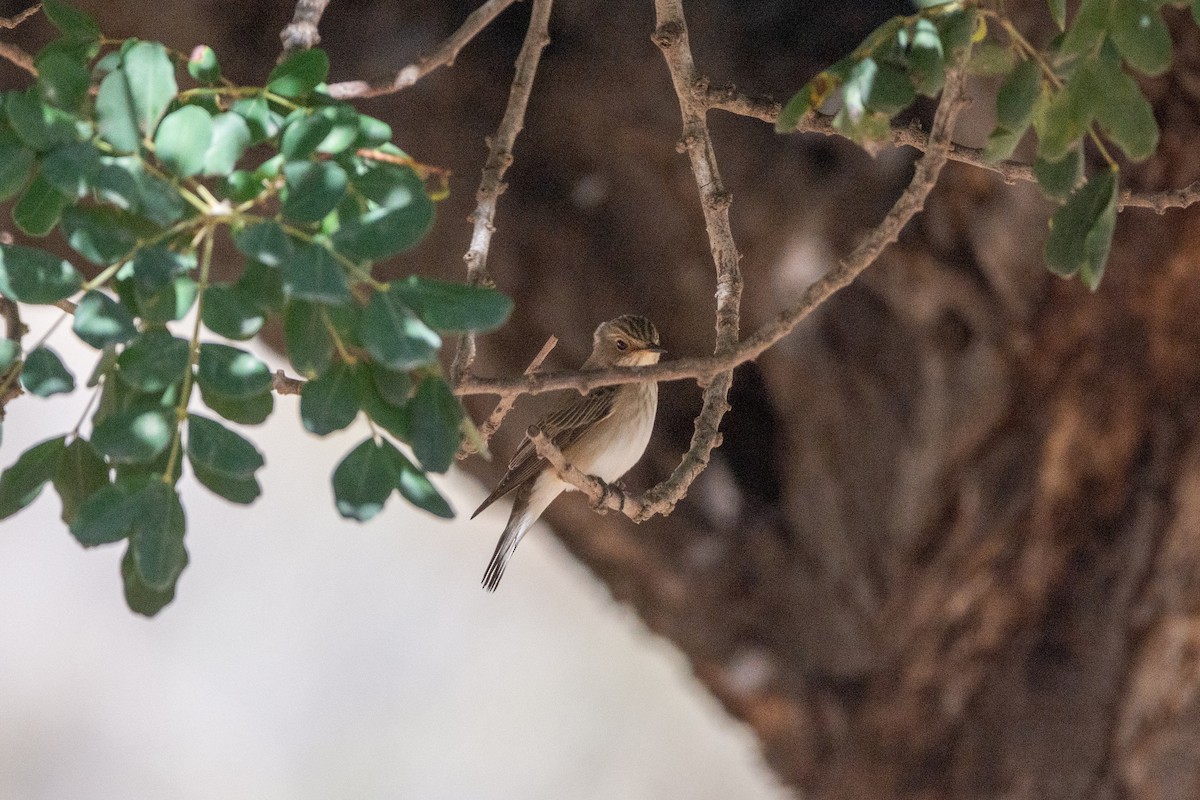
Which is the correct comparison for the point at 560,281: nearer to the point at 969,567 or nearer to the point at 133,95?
the point at 969,567

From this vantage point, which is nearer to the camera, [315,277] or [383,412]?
[315,277]

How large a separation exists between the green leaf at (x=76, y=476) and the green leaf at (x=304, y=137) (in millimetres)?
514

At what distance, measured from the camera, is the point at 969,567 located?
4.63 metres

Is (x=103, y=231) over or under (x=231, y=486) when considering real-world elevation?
over

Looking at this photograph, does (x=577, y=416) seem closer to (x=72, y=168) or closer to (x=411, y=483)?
(x=411, y=483)

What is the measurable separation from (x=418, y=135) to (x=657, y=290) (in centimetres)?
98

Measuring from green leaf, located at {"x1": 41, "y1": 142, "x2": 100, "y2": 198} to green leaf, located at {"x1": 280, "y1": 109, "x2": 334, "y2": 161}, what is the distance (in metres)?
0.21

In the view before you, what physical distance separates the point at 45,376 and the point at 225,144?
37cm

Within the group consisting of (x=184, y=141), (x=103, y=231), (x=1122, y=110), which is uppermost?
(x=1122, y=110)

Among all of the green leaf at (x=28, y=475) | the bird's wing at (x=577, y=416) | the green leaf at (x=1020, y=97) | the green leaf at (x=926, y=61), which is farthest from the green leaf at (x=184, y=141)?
the bird's wing at (x=577, y=416)

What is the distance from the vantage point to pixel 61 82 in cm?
164

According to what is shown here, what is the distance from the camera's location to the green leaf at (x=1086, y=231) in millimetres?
1733

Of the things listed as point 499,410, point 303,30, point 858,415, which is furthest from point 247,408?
point 858,415

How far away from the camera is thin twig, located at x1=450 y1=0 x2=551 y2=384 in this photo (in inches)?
93.0
